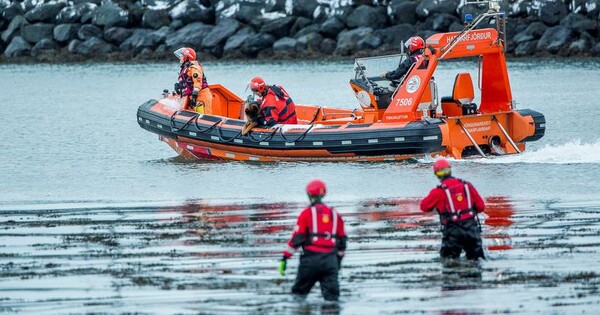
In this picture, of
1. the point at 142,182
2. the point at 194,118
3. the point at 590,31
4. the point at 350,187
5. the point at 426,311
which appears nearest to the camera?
the point at 426,311

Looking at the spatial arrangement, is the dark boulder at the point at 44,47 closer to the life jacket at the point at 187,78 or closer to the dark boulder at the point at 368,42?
the dark boulder at the point at 368,42

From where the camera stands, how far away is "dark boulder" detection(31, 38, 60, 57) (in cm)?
5469

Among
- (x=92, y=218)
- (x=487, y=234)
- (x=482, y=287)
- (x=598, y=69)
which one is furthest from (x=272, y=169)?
(x=598, y=69)

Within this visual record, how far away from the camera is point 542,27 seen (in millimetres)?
46562

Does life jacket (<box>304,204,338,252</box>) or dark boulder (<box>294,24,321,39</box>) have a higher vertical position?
dark boulder (<box>294,24,321,39</box>)

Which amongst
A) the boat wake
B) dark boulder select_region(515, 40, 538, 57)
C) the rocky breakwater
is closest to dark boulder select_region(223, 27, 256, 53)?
the rocky breakwater

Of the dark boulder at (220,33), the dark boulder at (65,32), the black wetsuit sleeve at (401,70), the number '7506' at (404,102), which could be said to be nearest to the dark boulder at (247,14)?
the dark boulder at (220,33)

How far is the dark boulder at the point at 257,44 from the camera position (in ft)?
167

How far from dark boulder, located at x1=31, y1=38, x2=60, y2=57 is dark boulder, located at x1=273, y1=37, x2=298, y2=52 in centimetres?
1015

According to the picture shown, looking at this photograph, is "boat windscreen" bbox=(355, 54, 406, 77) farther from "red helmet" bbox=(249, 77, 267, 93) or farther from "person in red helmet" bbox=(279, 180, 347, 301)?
"person in red helmet" bbox=(279, 180, 347, 301)

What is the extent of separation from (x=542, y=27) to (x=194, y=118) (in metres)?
29.0

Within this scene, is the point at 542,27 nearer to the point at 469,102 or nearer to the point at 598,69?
the point at 598,69

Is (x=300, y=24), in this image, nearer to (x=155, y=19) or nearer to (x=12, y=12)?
(x=155, y=19)

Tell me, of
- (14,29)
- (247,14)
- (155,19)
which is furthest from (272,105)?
(14,29)
